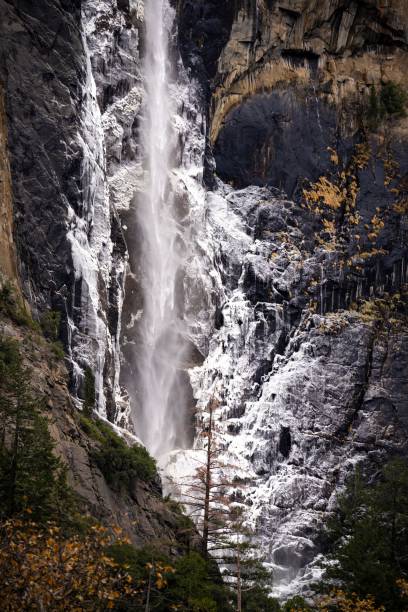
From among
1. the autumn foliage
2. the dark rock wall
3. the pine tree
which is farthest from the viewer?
the dark rock wall

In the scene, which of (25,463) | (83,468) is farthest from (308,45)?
(25,463)

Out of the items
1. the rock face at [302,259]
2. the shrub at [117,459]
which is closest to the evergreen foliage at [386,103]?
the rock face at [302,259]

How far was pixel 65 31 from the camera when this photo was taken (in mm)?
40844

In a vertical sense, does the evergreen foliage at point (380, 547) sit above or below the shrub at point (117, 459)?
below

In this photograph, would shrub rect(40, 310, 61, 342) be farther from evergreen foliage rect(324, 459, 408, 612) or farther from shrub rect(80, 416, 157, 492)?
evergreen foliage rect(324, 459, 408, 612)

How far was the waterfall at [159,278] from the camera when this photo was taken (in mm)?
47562

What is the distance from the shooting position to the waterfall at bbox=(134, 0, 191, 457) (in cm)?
4756

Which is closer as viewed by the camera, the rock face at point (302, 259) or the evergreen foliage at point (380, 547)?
the evergreen foliage at point (380, 547)

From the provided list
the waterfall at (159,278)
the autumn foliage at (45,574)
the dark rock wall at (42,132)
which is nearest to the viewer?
the autumn foliage at (45,574)

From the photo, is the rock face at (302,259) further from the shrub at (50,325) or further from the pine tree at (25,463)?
the pine tree at (25,463)

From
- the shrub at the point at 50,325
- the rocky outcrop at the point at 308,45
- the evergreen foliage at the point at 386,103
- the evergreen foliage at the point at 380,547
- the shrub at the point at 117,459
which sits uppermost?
the rocky outcrop at the point at 308,45

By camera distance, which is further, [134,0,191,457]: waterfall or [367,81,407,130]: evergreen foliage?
[367,81,407,130]: evergreen foliage

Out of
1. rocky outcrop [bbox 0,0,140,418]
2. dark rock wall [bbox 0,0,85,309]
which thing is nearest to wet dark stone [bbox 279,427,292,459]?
rocky outcrop [bbox 0,0,140,418]

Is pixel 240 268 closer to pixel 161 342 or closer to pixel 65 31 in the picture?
pixel 161 342
